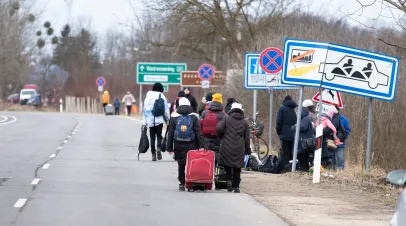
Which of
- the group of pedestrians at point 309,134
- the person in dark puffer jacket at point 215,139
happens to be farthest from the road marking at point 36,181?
the group of pedestrians at point 309,134

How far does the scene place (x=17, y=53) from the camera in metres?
99.2

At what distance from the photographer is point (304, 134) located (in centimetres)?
1958

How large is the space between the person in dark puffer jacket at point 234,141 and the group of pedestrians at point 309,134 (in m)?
4.16

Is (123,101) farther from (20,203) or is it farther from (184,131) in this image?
(20,203)

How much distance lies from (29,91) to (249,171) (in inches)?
2824

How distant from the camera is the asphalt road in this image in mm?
11734

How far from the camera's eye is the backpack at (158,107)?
2162cm

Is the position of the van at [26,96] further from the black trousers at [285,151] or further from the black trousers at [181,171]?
the black trousers at [181,171]

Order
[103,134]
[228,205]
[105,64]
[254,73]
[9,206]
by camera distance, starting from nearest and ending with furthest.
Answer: [9,206] → [228,205] → [254,73] → [103,134] → [105,64]

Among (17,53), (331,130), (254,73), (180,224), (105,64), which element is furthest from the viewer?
(105,64)

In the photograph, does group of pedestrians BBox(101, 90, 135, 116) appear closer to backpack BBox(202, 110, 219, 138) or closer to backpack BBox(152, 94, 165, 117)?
backpack BBox(152, 94, 165, 117)

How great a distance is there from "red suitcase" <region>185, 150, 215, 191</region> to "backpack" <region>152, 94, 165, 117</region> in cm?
646

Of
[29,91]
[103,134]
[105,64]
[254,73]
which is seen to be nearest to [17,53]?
[29,91]

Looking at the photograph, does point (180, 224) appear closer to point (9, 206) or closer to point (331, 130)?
point (9, 206)
